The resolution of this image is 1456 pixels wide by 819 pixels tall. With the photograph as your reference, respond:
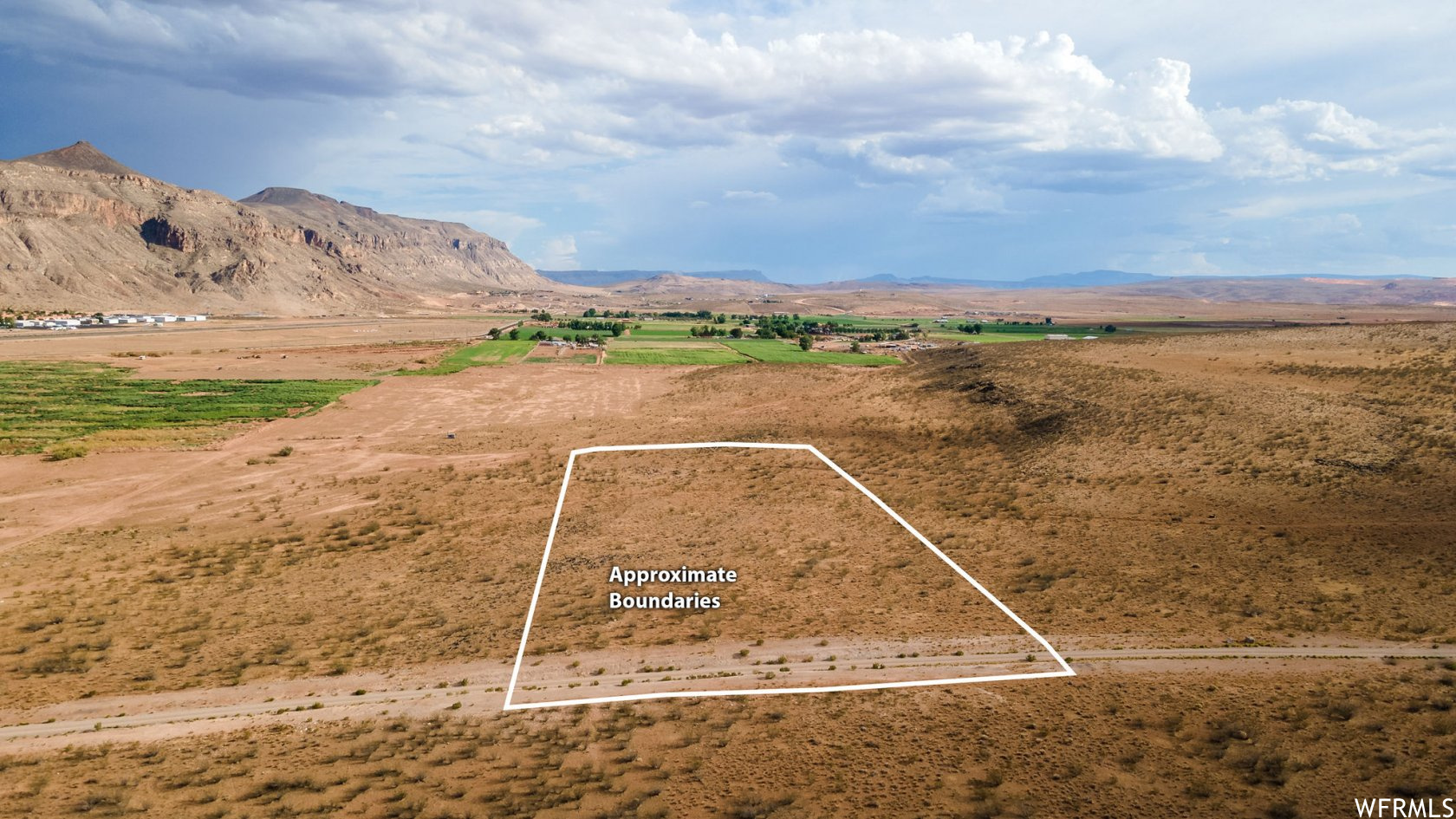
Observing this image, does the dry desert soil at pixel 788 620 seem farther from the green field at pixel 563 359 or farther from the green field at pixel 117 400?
the green field at pixel 563 359

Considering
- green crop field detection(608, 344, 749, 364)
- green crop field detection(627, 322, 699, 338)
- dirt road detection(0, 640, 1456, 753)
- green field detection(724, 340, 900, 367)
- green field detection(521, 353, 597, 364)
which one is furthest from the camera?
green crop field detection(627, 322, 699, 338)

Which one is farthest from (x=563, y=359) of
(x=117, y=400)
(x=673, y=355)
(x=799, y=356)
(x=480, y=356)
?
(x=117, y=400)

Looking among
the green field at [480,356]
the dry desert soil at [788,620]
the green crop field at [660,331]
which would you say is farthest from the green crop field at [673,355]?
the dry desert soil at [788,620]

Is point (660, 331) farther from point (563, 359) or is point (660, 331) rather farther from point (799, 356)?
point (799, 356)

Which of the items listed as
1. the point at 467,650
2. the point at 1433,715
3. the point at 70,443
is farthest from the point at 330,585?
the point at 70,443

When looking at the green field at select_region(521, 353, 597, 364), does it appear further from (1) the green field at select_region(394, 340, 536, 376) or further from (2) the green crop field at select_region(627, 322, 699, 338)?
(2) the green crop field at select_region(627, 322, 699, 338)

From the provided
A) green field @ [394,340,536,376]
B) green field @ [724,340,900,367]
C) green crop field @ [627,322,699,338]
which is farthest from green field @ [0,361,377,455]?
green crop field @ [627,322,699,338]
